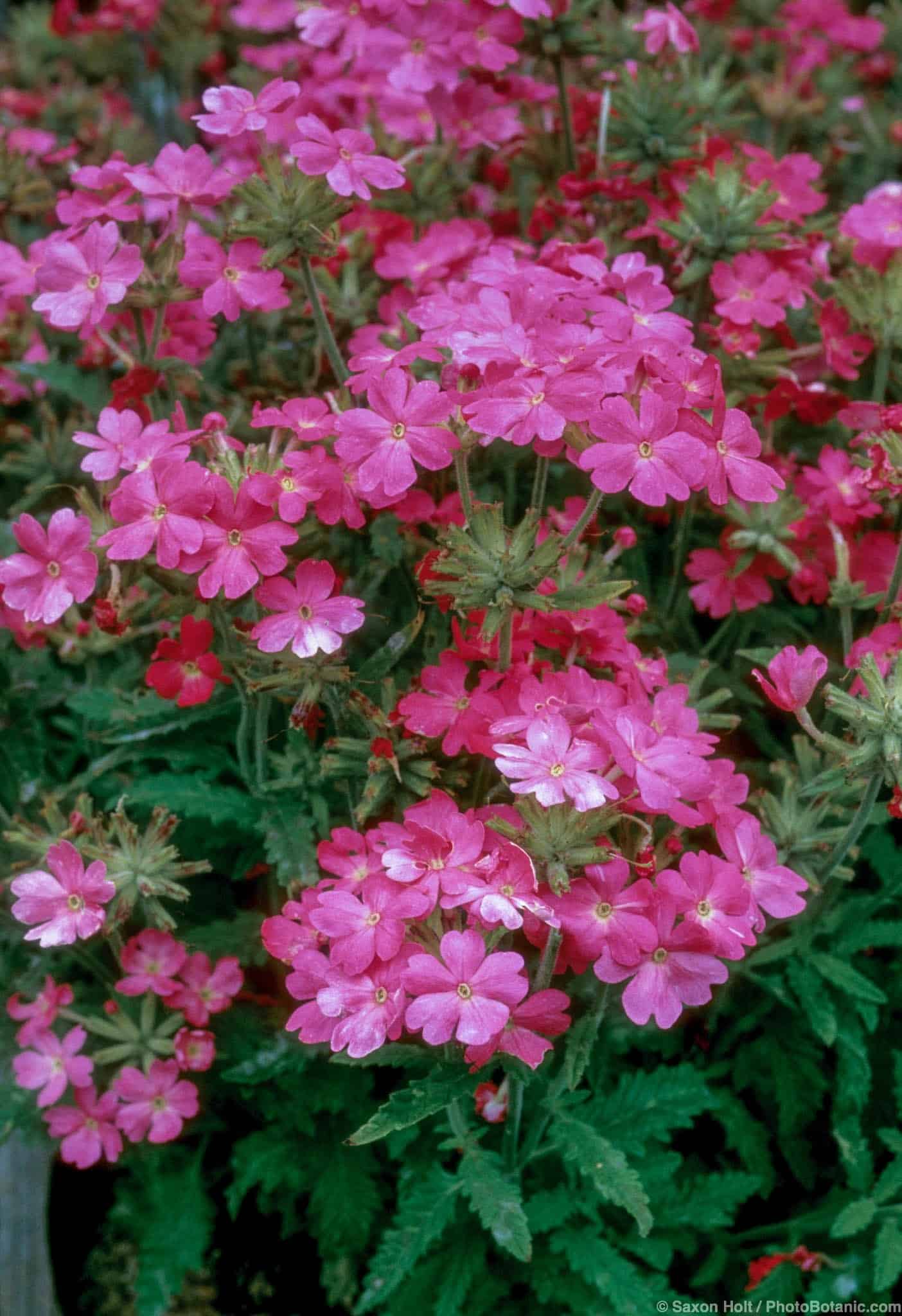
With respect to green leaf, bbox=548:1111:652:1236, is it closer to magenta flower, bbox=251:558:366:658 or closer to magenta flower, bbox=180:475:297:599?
magenta flower, bbox=251:558:366:658

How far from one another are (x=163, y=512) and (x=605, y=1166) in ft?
3.55

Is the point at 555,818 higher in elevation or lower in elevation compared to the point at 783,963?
higher

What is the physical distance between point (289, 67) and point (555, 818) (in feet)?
8.73

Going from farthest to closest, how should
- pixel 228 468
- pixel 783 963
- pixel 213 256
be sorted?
pixel 783 963
pixel 213 256
pixel 228 468

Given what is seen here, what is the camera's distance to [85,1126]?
1.95 metres

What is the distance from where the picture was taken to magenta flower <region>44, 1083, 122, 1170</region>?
1920 millimetres

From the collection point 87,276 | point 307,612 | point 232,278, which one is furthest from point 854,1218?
point 87,276

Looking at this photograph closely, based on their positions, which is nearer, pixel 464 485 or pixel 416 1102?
pixel 416 1102

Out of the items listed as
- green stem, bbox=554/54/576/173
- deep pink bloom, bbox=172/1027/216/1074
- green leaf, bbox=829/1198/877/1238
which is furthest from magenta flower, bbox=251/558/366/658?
green stem, bbox=554/54/576/173

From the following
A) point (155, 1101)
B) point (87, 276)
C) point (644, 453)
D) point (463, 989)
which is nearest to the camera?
point (463, 989)

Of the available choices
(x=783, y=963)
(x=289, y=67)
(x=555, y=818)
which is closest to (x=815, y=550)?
(x=783, y=963)

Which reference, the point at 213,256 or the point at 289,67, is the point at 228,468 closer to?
the point at 213,256

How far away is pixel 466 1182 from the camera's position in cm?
173

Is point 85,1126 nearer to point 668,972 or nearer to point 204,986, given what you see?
point 204,986
